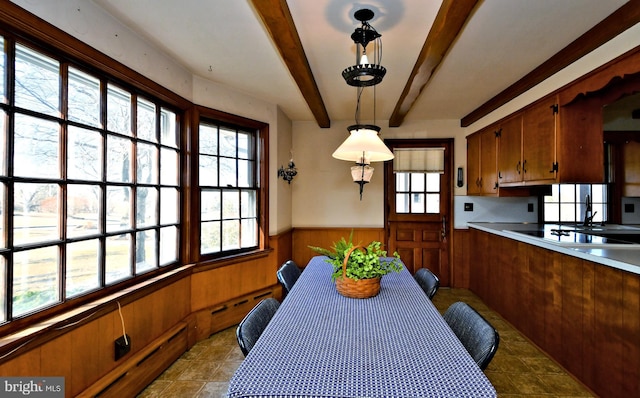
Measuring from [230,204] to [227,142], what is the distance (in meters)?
0.65

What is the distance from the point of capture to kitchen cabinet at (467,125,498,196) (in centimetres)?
362

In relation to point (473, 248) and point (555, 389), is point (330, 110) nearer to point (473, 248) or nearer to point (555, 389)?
point (473, 248)

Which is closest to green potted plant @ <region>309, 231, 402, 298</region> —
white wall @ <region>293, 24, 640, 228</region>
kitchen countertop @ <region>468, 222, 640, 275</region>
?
kitchen countertop @ <region>468, 222, 640, 275</region>

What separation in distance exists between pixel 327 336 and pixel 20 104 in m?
1.80

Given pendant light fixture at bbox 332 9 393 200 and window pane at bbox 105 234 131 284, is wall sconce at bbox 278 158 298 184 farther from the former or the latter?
window pane at bbox 105 234 131 284

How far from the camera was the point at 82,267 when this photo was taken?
180 centimetres

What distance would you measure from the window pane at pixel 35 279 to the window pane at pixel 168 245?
876 mm

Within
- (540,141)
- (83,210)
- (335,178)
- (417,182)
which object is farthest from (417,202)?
(83,210)

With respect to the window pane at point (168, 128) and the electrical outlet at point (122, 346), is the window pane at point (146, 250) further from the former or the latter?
the window pane at point (168, 128)

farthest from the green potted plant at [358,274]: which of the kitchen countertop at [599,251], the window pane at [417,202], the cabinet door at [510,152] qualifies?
the window pane at [417,202]

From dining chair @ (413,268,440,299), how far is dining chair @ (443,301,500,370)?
42 centimetres

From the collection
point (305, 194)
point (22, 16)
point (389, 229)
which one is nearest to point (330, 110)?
point (305, 194)

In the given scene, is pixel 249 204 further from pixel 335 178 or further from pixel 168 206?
pixel 335 178

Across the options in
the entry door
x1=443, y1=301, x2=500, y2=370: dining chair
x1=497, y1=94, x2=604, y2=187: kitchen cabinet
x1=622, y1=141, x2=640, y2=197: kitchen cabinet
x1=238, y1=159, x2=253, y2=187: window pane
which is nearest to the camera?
x1=443, y1=301, x2=500, y2=370: dining chair
